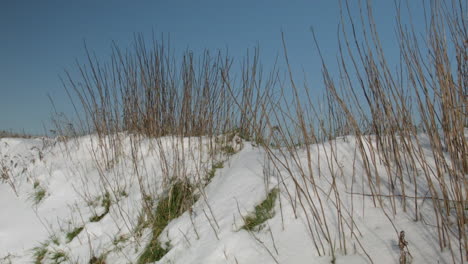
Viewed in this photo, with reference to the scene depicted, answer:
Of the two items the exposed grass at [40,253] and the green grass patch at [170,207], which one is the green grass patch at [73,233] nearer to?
the exposed grass at [40,253]

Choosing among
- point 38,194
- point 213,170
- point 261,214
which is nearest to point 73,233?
point 38,194

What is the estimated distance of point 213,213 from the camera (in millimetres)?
2377

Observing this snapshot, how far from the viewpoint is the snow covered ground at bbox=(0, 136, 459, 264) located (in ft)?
5.47

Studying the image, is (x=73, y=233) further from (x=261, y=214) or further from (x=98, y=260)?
(x=261, y=214)

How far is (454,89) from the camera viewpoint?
148cm

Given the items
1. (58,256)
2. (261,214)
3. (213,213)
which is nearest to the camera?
(261,214)

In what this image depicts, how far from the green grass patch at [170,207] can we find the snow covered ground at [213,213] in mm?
61

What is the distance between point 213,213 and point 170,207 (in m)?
0.54

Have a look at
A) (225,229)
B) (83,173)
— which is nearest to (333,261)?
(225,229)

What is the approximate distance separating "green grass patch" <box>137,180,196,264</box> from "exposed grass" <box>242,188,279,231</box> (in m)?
0.61

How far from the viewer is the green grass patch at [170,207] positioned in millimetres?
2517

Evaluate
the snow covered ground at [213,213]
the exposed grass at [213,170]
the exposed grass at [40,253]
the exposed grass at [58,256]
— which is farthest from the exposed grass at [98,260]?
the exposed grass at [213,170]

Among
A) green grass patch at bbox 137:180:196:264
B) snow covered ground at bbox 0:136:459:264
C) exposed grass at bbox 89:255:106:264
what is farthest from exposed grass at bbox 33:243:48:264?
green grass patch at bbox 137:180:196:264

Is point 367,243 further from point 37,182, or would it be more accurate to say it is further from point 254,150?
point 37,182
